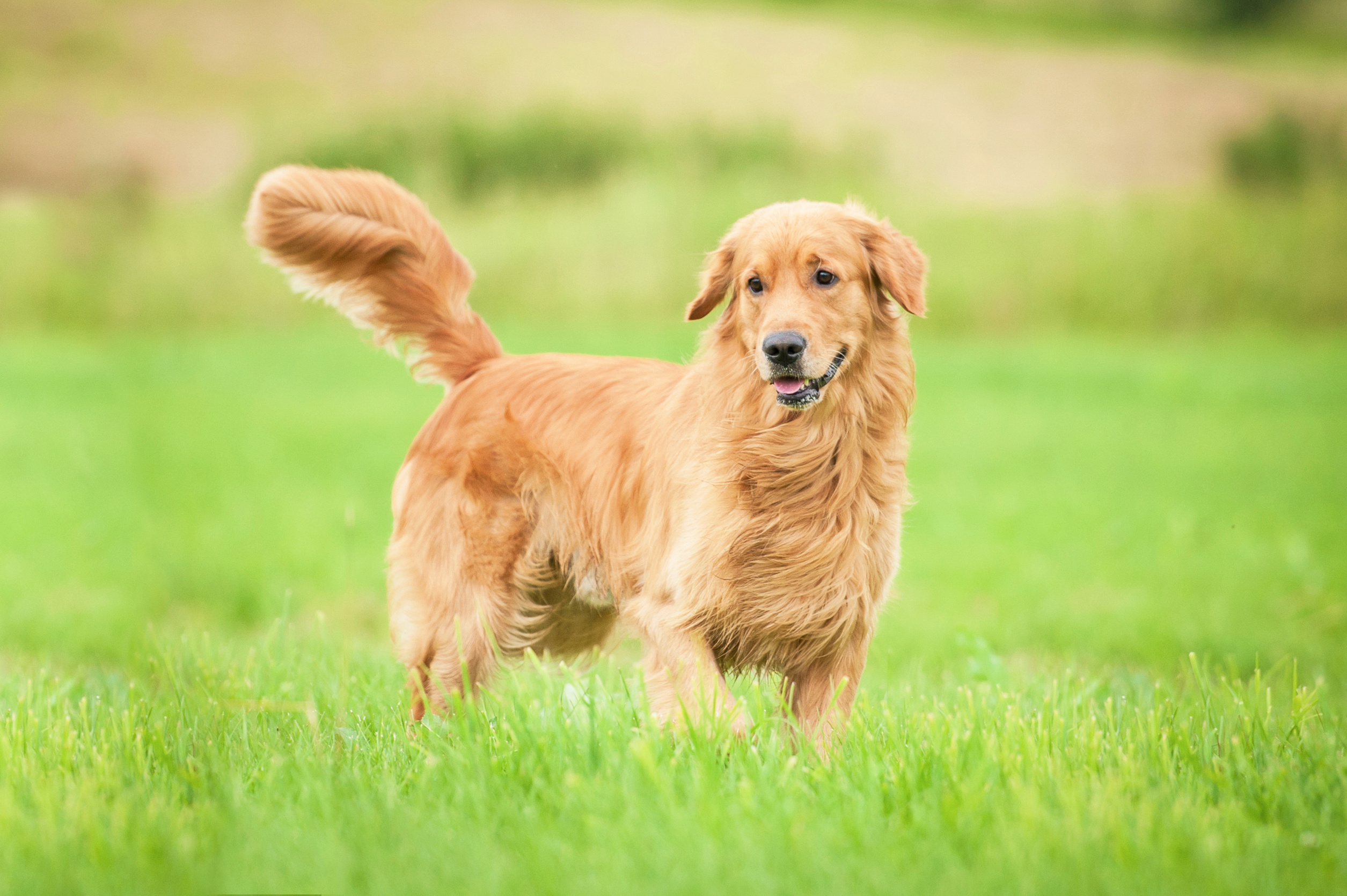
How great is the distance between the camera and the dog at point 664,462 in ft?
10.6

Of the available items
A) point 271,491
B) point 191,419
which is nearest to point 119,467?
point 271,491

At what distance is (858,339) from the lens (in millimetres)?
3291

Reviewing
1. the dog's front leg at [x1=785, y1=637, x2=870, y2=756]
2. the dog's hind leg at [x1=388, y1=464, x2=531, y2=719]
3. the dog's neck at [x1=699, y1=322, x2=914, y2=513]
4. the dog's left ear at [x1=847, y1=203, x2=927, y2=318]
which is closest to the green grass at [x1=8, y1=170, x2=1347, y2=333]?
the dog's hind leg at [x1=388, y1=464, x2=531, y2=719]

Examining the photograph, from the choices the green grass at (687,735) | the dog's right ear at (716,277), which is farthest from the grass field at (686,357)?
the dog's right ear at (716,277)

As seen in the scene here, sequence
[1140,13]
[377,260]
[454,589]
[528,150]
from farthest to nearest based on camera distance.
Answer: [1140,13] → [528,150] → [377,260] → [454,589]

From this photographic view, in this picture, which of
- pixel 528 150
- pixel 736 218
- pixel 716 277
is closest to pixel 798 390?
pixel 716 277

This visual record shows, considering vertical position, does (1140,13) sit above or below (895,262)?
above

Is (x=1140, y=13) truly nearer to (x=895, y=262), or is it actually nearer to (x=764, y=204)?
(x=764, y=204)

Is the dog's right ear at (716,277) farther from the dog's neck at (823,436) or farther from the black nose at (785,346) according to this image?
the black nose at (785,346)

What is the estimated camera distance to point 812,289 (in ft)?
10.6

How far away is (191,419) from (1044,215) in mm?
10991

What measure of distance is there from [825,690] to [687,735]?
624mm

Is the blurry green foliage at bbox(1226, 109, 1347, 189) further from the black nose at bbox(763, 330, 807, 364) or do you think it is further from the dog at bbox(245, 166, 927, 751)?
the black nose at bbox(763, 330, 807, 364)

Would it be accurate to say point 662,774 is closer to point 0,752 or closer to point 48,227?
point 0,752
